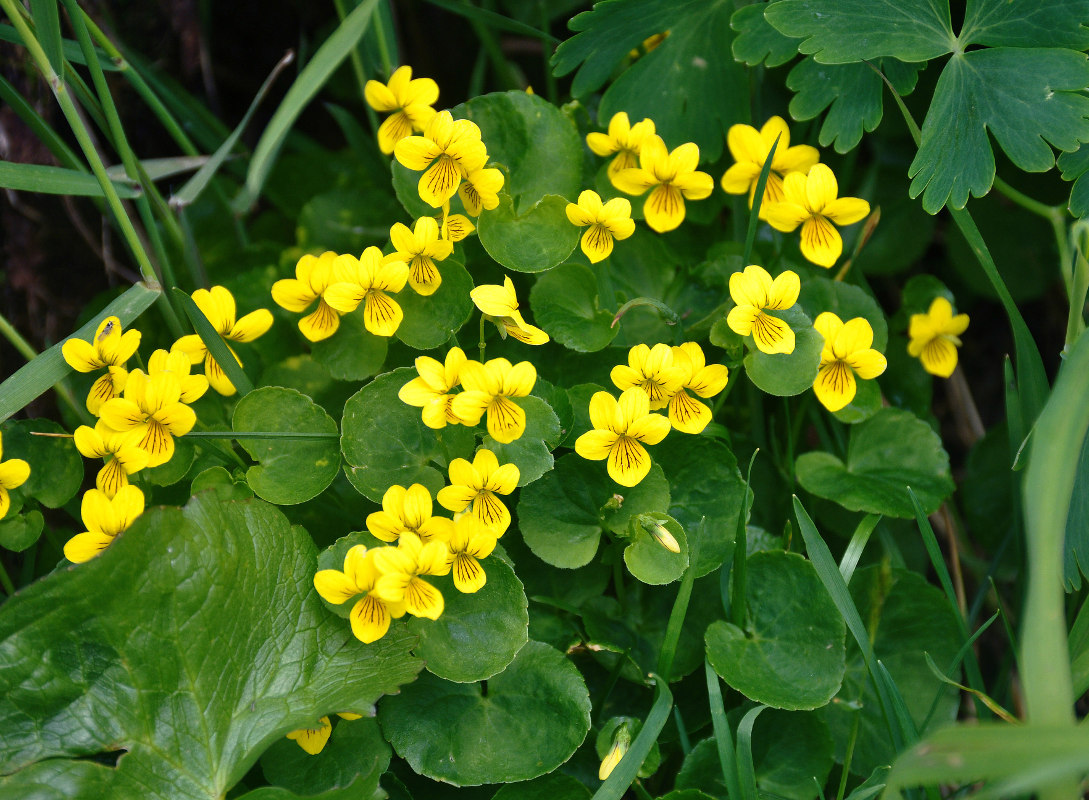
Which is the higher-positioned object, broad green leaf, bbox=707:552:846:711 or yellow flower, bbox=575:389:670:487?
yellow flower, bbox=575:389:670:487

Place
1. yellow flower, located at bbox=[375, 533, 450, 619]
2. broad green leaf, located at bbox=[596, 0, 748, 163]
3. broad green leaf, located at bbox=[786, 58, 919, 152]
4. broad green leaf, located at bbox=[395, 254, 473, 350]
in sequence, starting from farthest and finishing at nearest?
broad green leaf, located at bbox=[596, 0, 748, 163] < broad green leaf, located at bbox=[786, 58, 919, 152] < broad green leaf, located at bbox=[395, 254, 473, 350] < yellow flower, located at bbox=[375, 533, 450, 619]

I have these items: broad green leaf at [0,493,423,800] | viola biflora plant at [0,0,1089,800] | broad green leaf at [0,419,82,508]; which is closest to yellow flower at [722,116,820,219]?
viola biflora plant at [0,0,1089,800]

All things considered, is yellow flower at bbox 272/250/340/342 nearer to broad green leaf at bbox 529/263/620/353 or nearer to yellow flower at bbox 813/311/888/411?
broad green leaf at bbox 529/263/620/353

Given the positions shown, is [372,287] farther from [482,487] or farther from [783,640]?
[783,640]

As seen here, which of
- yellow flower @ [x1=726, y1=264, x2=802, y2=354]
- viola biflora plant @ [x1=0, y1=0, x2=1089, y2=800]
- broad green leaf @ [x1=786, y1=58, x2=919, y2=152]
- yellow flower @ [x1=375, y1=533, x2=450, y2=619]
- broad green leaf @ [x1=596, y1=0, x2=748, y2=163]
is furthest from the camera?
broad green leaf @ [x1=596, y1=0, x2=748, y2=163]

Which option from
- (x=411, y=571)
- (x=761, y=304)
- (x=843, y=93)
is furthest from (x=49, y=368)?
(x=843, y=93)

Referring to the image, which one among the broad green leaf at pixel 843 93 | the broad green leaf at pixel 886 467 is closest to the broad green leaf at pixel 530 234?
the broad green leaf at pixel 843 93
